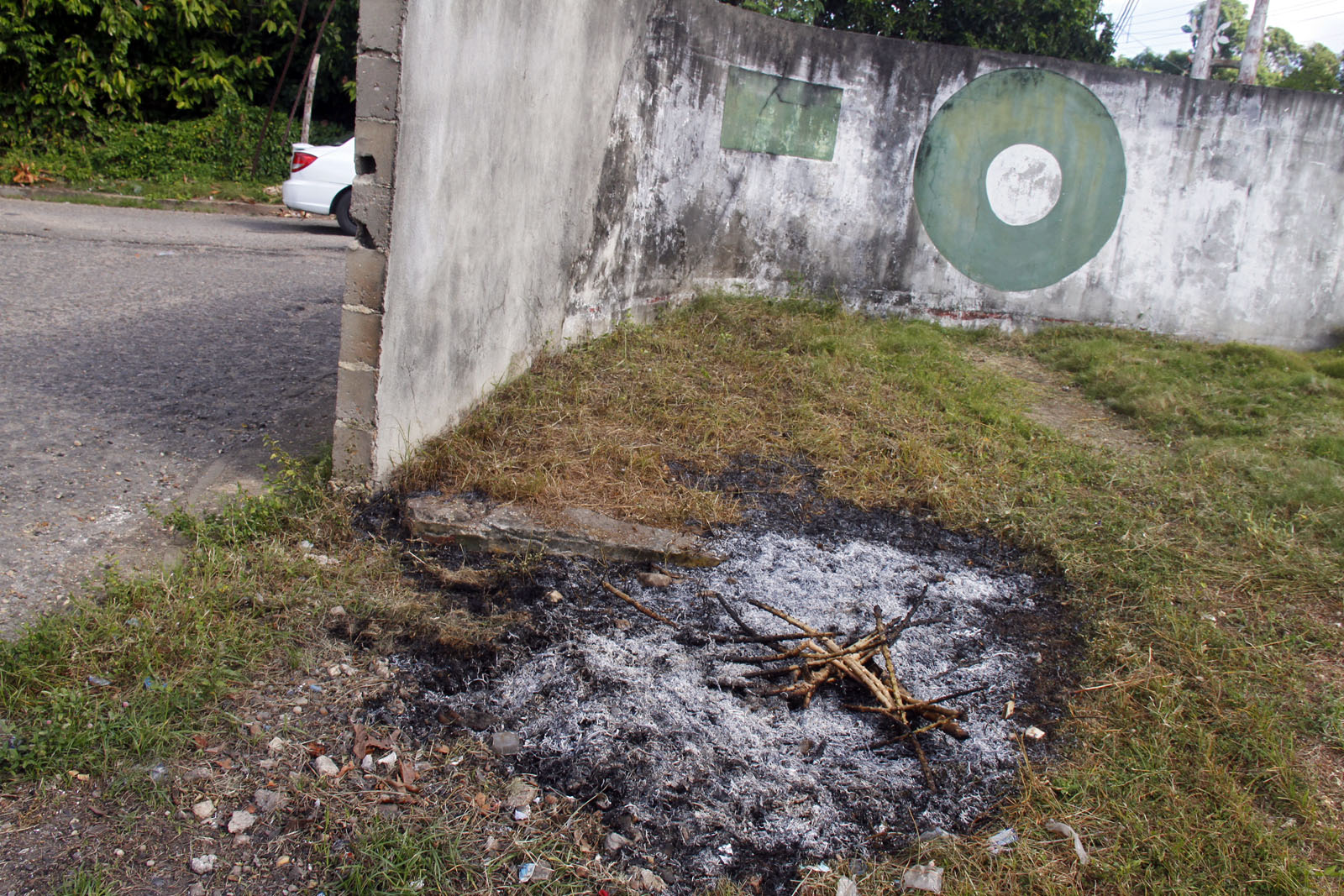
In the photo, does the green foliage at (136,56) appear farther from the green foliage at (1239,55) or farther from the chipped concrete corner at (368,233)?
the green foliage at (1239,55)

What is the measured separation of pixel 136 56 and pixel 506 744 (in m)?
12.9

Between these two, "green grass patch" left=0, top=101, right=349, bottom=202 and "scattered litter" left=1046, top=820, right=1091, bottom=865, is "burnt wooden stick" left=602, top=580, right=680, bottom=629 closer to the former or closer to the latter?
"scattered litter" left=1046, top=820, right=1091, bottom=865

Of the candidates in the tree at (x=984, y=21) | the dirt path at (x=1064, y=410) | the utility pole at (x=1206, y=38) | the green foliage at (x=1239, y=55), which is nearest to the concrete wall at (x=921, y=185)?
the dirt path at (x=1064, y=410)

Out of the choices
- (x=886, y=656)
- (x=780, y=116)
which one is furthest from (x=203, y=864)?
(x=780, y=116)

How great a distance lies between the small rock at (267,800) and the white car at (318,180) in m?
8.86

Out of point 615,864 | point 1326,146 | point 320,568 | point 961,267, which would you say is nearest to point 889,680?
point 615,864

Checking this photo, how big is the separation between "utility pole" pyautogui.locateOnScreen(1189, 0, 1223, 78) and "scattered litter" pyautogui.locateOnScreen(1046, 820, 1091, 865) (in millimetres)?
14422

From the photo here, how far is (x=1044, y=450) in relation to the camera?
482cm

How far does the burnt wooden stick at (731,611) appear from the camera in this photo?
3.01m

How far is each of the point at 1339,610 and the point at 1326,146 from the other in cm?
594

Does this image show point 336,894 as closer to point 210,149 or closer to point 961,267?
point 961,267

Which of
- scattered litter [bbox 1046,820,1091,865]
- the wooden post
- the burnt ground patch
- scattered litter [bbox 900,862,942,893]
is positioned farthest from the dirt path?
the wooden post

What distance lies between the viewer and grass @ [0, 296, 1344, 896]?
2.21 meters

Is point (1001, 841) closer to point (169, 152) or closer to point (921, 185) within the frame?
point (921, 185)
